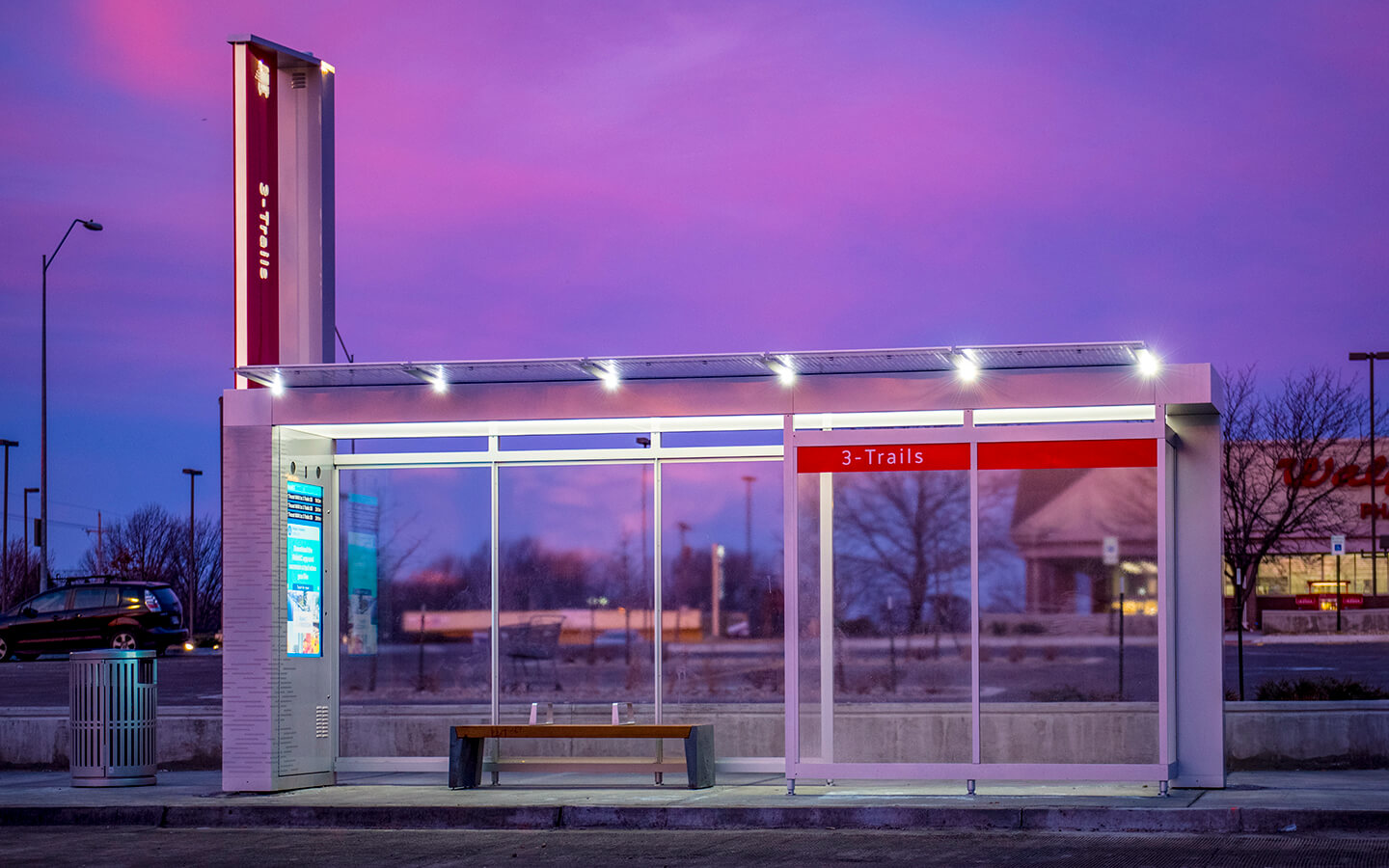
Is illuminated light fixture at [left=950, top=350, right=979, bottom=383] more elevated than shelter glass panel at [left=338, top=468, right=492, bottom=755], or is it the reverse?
illuminated light fixture at [left=950, top=350, right=979, bottom=383]

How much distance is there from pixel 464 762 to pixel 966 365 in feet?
17.8

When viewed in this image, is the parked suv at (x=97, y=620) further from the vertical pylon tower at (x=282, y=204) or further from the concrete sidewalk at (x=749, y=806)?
the concrete sidewalk at (x=749, y=806)

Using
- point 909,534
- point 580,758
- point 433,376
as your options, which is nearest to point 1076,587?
point 909,534

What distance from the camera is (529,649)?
15.2 meters

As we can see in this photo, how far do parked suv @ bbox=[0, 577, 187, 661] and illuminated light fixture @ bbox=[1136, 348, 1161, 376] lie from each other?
24965 millimetres

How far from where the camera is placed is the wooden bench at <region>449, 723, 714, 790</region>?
13.6m

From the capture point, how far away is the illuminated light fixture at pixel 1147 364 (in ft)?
40.9

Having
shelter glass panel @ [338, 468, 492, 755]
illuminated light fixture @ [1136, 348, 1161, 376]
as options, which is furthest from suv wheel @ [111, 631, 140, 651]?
illuminated light fixture @ [1136, 348, 1161, 376]

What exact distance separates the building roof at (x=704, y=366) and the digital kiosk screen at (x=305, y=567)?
3.65 feet

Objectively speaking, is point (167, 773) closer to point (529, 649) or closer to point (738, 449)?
point (529, 649)

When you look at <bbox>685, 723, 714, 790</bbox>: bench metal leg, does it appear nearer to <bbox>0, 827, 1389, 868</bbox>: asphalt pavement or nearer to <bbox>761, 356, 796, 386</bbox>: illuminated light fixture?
<bbox>0, 827, 1389, 868</bbox>: asphalt pavement

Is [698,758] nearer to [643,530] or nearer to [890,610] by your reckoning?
[890,610]

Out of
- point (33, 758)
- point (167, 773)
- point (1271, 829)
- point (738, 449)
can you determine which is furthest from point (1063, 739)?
point (33, 758)

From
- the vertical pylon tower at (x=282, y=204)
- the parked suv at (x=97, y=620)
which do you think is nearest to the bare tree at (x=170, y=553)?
the parked suv at (x=97, y=620)
